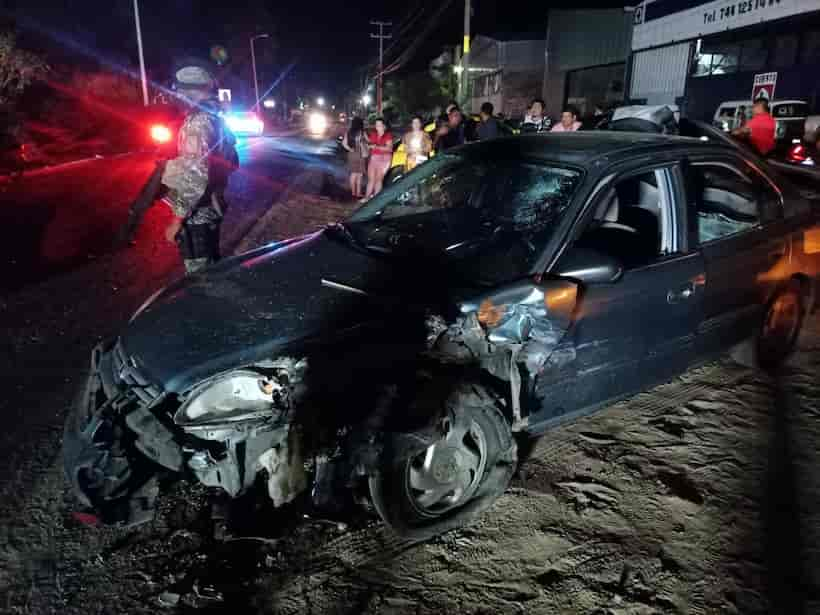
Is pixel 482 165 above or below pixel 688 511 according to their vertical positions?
above

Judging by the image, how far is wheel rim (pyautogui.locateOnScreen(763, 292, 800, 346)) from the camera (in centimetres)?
391

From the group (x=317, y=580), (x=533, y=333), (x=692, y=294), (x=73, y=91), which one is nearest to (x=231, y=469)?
(x=317, y=580)

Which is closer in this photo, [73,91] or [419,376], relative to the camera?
[419,376]

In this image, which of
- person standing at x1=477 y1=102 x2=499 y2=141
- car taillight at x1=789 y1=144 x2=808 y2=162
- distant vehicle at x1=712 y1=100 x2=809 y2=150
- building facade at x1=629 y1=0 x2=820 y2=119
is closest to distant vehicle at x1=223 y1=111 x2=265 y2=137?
building facade at x1=629 y1=0 x2=820 y2=119

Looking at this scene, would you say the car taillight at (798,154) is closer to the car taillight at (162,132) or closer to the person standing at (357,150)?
the person standing at (357,150)

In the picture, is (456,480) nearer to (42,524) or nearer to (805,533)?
(805,533)

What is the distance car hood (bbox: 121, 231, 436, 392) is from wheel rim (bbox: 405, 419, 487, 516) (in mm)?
596

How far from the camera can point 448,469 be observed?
8.43ft

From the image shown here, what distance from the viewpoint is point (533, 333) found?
8.61 ft

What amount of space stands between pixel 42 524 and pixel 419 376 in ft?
5.90

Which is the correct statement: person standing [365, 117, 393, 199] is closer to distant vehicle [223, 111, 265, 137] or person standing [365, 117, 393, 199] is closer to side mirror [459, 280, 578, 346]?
side mirror [459, 280, 578, 346]

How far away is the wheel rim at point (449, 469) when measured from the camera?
252 cm

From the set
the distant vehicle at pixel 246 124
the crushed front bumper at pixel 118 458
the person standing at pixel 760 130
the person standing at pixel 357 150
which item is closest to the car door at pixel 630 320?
the crushed front bumper at pixel 118 458

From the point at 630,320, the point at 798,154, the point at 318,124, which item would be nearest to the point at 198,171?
the point at 630,320
